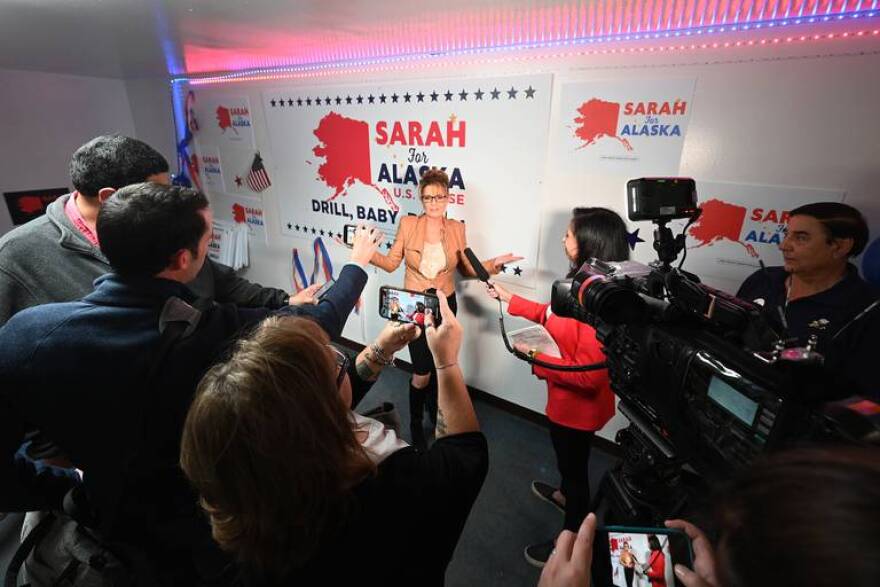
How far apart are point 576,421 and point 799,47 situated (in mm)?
1564

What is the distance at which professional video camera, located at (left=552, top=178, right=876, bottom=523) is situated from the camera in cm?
63

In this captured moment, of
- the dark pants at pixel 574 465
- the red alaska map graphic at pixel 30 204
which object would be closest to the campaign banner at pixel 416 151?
the dark pants at pixel 574 465

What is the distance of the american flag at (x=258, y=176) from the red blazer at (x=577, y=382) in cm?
256

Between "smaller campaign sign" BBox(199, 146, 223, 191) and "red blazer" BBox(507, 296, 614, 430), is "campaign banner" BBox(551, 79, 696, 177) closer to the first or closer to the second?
"red blazer" BBox(507, 296, 614, 430)

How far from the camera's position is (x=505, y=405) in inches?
104

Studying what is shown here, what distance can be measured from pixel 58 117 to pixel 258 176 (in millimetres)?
1378

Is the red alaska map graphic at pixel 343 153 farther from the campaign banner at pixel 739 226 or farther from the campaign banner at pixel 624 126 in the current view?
the campaign banner at pixel 739 226

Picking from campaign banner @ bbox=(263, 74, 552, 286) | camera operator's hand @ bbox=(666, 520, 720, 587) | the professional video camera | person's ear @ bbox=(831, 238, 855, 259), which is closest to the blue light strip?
campaign banner @ bbox=(263, 74, 552, 286)

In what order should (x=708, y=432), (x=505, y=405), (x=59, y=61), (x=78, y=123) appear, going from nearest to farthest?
(x=708, y=432) < (x=59, y=61) < (x=505, y=405) < (x=78, y=123)

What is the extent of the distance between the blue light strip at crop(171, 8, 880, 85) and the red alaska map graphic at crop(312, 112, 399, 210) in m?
0.32

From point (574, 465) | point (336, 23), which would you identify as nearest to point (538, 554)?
point (574, 465)

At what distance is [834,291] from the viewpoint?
1.36 meters

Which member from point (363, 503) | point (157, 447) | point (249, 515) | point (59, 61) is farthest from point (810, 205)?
point (59, 61)

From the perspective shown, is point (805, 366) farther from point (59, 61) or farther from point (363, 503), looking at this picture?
point (59, 61)
